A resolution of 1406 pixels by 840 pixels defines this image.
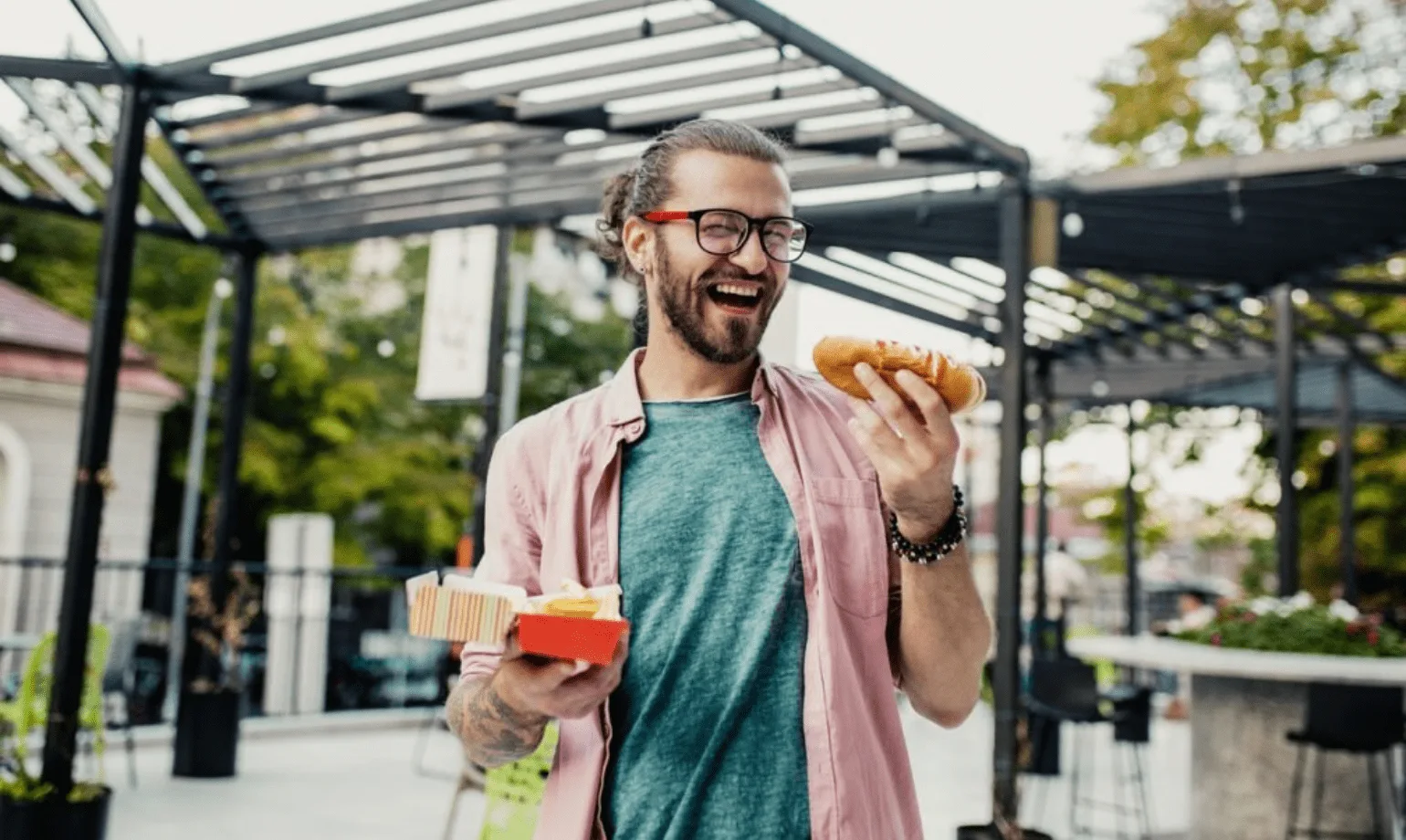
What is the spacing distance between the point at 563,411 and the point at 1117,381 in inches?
401

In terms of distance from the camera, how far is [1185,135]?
1623cm

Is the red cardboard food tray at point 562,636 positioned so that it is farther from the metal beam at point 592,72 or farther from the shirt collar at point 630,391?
the metal beam at point 592,72

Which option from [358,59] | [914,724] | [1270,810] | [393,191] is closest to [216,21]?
[358,59]

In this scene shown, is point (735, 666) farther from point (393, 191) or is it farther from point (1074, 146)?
point (1074, 146)

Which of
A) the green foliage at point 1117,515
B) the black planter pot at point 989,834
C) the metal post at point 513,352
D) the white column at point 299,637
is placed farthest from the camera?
the green foliage at point 1117,515

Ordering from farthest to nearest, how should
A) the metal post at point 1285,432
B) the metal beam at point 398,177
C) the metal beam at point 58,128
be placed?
the metal post at point 1285,432
the metal beam at point 398,177
the metal beam at point 58,128

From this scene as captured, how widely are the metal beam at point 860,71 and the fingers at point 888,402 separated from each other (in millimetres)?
3103

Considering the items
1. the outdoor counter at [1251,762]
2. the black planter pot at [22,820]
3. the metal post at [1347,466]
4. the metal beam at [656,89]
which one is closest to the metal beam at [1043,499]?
the metal post at [1347,466]

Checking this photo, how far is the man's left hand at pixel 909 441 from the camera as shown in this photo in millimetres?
1311

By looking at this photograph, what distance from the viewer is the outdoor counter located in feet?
21.2

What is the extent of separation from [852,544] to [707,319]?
0.33m

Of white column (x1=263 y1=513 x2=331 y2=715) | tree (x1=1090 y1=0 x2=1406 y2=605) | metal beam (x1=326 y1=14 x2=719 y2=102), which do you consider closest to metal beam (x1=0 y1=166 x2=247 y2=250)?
metal beam (x1=326 y1=14 x2=719 y2=102)

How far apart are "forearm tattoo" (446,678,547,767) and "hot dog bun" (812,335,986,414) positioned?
1.79 feet

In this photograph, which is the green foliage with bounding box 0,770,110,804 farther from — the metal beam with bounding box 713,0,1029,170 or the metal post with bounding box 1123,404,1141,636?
the metal post with bounding box 1123,404,1141,636
